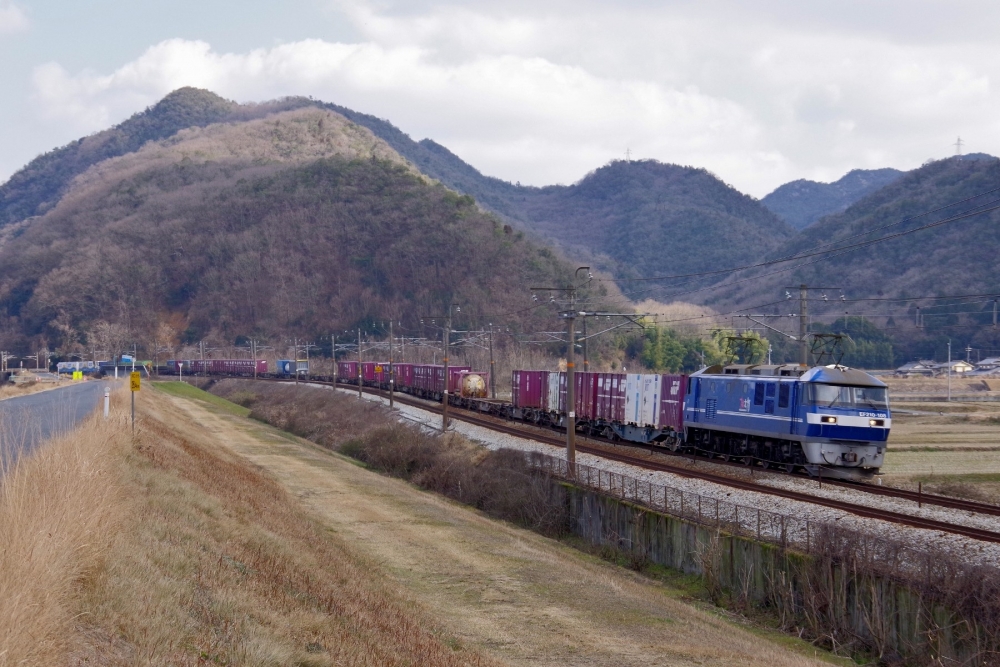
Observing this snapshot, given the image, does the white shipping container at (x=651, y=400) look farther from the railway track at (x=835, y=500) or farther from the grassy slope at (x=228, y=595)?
the grassy slope at (x=228, y=595)

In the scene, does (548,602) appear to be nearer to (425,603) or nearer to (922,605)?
(425,603)

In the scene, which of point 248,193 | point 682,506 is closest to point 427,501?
point 682,506

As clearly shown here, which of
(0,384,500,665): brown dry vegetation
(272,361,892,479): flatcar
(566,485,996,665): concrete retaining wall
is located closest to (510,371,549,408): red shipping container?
(272,361,892,479): flatcar

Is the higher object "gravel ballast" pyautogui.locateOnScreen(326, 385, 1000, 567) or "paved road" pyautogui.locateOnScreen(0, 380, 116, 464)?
A: "paved road" pyautogui.locateOnScreen(0, 380, 116, 464)

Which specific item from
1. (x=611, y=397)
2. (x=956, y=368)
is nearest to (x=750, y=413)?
(x=611, y=397)

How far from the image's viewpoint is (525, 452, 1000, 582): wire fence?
59.5 ft

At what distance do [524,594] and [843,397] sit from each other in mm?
15761

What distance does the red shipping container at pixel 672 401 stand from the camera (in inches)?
1683

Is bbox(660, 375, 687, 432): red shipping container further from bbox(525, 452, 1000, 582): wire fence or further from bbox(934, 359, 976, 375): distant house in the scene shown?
bbox(934, 359, 976, 375): distant house

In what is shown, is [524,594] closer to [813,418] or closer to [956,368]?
[813,418]

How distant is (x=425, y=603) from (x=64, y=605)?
1116cm

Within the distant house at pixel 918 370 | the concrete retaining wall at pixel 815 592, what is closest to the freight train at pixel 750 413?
the concrete retaining wall at pixel 815 592

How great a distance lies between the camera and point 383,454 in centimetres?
5066

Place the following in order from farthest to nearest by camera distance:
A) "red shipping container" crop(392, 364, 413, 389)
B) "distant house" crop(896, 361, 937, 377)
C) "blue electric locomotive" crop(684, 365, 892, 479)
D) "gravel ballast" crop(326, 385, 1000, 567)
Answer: "distant house" crop(896, 361, 937, 377), "red shipping container" crop(392, 364, 413, 389), "blue electric locomotive" crop(684, 365, 892, 479), "gravel ballast" crop(326, 385, 1000, 567)
